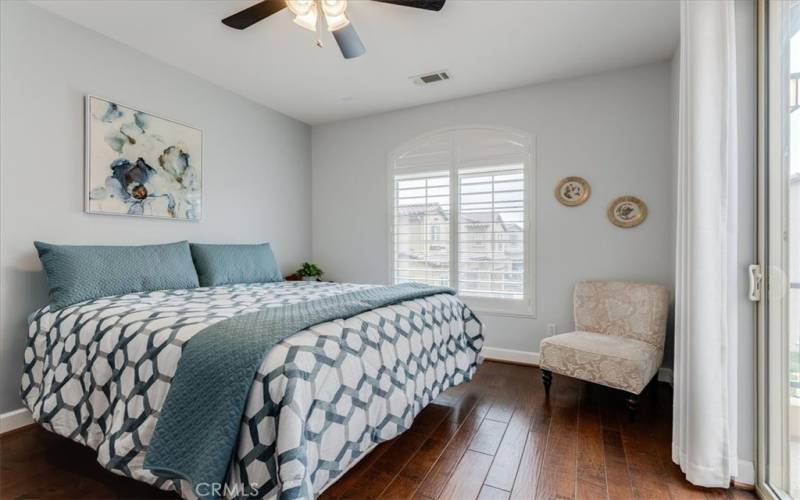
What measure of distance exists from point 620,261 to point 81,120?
4161 millimetres

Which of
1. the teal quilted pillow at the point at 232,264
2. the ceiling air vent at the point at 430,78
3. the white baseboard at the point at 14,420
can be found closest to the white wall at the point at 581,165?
the ceiling air vent at the point at 430,78

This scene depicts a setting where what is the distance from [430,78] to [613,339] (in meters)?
2.57

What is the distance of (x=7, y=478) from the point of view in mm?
1796

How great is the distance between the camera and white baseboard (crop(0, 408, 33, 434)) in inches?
88.7

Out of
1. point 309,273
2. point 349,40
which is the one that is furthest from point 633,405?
point 309,273

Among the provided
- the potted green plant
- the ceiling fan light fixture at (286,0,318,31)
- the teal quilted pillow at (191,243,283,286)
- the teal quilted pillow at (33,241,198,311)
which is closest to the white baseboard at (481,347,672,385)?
the potted green plant

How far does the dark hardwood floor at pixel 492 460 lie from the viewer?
170cm

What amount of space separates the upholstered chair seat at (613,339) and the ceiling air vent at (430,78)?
211cm

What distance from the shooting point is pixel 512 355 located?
11.9 feet

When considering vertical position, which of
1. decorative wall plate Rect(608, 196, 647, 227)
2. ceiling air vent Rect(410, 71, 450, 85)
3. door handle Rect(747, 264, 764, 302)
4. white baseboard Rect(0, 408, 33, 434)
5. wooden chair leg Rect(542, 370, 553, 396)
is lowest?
white baseboard Rect(0, 408, 33, 434)

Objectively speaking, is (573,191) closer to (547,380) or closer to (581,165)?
(581,165)

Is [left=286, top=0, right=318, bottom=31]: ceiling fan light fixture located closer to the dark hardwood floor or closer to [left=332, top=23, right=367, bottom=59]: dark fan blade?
[left=332, top=23, right=367, bottom=59]: dark fan blade

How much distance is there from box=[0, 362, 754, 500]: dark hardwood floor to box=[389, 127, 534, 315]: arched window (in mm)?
1300

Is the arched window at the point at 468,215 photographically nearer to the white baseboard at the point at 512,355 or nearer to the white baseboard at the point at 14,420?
the white baseboard at the point at 512,355
